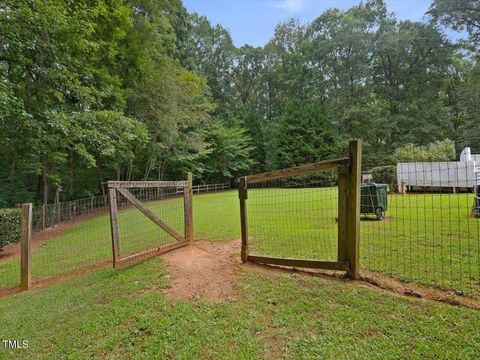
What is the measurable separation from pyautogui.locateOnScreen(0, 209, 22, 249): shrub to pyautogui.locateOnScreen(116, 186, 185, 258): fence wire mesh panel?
4086mm

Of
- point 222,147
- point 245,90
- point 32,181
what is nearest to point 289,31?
point 245,90

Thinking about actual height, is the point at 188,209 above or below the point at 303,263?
above

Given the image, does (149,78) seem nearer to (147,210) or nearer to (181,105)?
(181,105)

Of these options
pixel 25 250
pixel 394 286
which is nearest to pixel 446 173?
pixel 394 286

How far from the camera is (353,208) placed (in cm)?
308

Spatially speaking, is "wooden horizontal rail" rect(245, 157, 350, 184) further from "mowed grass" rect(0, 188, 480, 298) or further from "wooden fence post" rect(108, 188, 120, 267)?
"wooden fence post" rect(108, 188, 120, 267)

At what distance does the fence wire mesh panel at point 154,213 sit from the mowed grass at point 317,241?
0.08 ft

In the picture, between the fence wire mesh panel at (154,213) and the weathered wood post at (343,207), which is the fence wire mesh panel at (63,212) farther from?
the weathered wood post at (343,207)

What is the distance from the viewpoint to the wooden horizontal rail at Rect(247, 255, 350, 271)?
3210 millimetres

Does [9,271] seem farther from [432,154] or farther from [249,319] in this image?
[432,154]

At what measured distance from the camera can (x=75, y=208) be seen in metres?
11.4

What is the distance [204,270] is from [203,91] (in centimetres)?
2233

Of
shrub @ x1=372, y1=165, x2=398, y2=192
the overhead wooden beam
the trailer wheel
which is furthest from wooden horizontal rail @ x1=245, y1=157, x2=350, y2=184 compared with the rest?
shrub @ x1=372, y1=165, x2=398, y2=192

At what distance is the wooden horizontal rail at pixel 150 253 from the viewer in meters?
4.50
